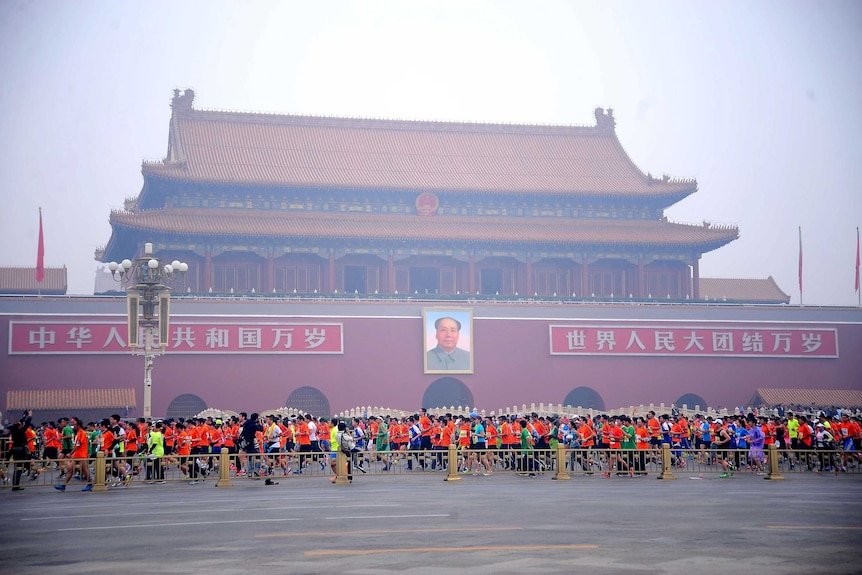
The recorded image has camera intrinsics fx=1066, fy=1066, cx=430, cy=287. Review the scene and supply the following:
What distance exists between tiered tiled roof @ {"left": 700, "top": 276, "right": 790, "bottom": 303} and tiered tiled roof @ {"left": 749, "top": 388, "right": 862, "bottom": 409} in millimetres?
10507

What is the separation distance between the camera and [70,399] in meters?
30.9

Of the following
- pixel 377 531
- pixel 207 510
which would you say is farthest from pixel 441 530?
pixel 207 510

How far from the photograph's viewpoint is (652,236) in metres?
39.2

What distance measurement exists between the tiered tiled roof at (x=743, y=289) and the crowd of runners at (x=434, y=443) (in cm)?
2293

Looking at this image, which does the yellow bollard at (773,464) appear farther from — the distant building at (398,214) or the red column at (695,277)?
the red column at (695,277)

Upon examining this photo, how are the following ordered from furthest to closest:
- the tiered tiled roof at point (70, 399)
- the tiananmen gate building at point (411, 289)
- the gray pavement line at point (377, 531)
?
the tiananmen gate building at point (411, 289), the tiered tiled roof at point (70, 399), the gray pavement line at point (377, 531)

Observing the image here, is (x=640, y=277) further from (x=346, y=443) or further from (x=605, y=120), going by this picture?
(x=346, y=443)

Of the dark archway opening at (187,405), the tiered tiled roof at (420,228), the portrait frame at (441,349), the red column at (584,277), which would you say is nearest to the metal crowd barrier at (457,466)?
the dark archway opening at (187,405)

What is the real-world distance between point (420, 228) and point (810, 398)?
47.6ft

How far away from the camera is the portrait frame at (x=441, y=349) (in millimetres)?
34312

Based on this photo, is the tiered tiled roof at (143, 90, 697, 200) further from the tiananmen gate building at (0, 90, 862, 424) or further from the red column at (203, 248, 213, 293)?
the red column at (203, 248, 213, 293)

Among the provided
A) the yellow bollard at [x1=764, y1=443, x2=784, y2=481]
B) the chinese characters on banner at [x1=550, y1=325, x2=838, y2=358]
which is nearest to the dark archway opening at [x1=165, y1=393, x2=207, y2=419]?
the chinese characters on banner at [x1=550, y1=325, x2=838, y2=358]

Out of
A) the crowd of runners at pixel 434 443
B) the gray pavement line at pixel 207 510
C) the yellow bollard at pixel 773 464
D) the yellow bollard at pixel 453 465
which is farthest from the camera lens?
the crowd of runners at pixel 434 443

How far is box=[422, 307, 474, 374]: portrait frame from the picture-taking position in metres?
34.3
